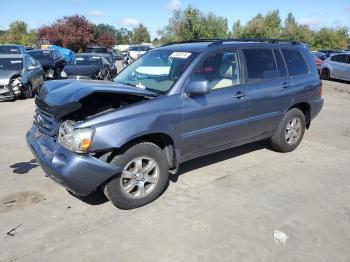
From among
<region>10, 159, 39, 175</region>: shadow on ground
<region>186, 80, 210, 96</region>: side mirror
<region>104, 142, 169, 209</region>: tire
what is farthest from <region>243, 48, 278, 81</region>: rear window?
<region>10, 159, 39, 175</region>: shadow on ground

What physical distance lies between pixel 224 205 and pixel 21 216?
89.8 inches

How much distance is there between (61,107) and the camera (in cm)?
404

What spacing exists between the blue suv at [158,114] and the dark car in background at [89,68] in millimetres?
9280

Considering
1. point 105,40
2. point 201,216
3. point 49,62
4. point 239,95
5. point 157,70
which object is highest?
point 105,40

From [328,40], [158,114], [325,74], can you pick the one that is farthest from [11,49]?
[328,40]

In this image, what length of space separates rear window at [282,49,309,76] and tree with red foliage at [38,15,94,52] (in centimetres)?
4368

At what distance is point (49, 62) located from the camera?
18812 millimetres

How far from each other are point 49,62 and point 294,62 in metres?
15.0

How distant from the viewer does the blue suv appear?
3990mm

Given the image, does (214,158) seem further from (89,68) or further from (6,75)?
(89,68)

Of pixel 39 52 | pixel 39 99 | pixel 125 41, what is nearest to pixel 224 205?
pixel 39 99

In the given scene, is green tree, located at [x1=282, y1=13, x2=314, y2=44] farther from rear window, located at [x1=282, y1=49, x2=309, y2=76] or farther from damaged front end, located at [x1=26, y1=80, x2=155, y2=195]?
damaged front end, located at [x1=26, y1=80, x2=155, y2=195]

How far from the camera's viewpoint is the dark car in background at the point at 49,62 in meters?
18.4

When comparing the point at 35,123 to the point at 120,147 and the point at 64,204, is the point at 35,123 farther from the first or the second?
the point at 120,147
